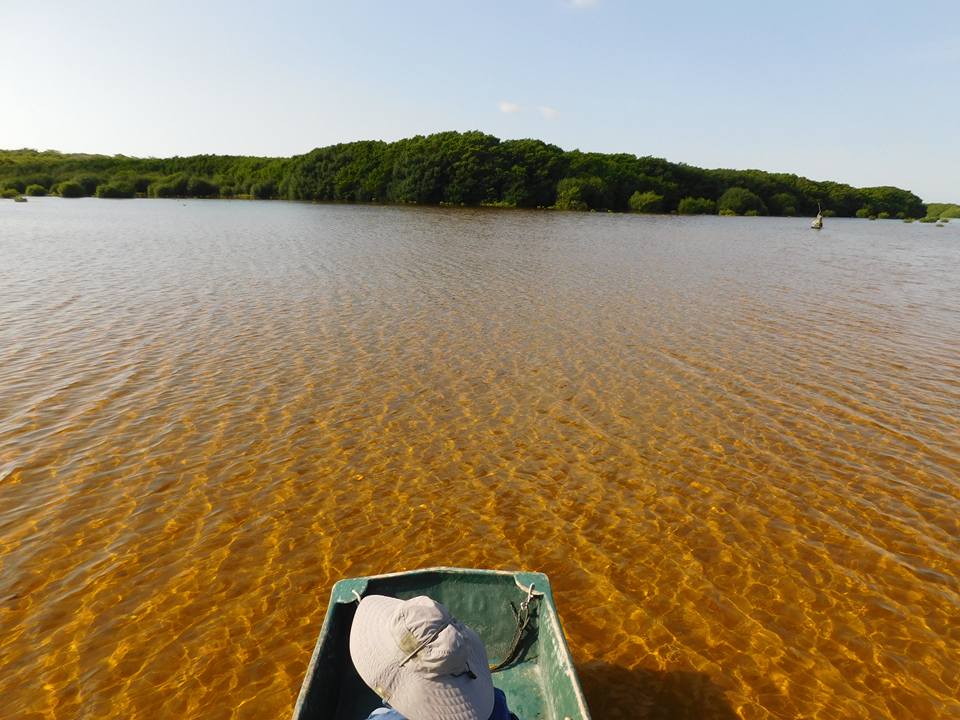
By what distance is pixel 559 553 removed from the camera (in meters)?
8.33

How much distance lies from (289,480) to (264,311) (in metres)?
12.6

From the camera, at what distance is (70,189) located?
11281 cm

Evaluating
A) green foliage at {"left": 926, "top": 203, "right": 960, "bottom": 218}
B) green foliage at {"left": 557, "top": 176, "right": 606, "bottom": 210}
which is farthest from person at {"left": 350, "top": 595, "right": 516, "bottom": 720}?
green foliage at {"left": 926, "top": 203, "right": 960, "bottom": 218}

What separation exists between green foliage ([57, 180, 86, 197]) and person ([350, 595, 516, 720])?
141 m

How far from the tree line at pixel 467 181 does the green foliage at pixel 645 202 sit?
0.22 metres

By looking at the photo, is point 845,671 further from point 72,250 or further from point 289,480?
point 72,250

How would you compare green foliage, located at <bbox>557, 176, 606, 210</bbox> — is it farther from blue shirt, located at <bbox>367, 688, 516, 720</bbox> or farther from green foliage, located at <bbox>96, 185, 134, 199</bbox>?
blue shirt, located at <bbox>367, 688, 516, 720</bbox>

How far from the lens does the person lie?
3.83m

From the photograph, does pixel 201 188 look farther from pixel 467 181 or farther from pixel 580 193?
pixel 580 193

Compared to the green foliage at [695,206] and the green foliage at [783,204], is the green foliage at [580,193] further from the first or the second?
the green foliage at [783,204]

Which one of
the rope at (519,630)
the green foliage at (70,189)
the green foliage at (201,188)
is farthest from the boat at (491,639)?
the green foliage at (201,188)

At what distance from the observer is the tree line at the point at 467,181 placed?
11056 cm

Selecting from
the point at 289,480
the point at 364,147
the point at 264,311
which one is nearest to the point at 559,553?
the point at 289,480

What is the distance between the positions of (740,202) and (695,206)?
38.0 ft
